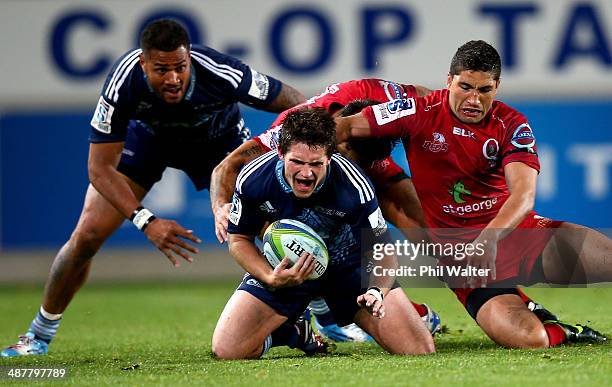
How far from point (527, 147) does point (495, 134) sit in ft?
0.81

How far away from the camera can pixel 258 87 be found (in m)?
7.20

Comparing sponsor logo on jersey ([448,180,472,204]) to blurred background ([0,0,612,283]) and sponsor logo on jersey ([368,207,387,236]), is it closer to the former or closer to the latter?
sponsor logo on jersey ([368,207,387,236])

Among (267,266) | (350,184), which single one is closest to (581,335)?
(350,184)

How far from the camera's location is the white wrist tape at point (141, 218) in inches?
257

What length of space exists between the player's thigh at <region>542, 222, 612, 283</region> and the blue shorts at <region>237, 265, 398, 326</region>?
131cm

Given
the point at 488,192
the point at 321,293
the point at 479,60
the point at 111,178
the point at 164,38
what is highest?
the point at 164,38

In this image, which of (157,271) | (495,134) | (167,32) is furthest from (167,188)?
(495,134)

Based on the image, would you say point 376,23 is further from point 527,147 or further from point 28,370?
point 28,370

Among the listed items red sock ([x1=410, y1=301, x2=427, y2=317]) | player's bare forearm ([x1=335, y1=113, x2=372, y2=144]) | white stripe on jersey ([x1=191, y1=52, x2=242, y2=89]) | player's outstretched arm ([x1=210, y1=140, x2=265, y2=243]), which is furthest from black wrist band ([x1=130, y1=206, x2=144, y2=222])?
red sock ([x1=410, y1=301, x2=427, y2=317])

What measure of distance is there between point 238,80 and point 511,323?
7.74ft

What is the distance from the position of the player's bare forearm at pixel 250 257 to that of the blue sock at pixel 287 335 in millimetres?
422

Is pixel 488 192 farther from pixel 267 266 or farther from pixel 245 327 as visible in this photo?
pixel 245 327

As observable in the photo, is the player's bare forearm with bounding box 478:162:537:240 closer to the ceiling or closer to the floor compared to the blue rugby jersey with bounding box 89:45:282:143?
closer to the floor

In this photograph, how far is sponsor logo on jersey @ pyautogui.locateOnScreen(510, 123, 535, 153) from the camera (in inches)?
252
